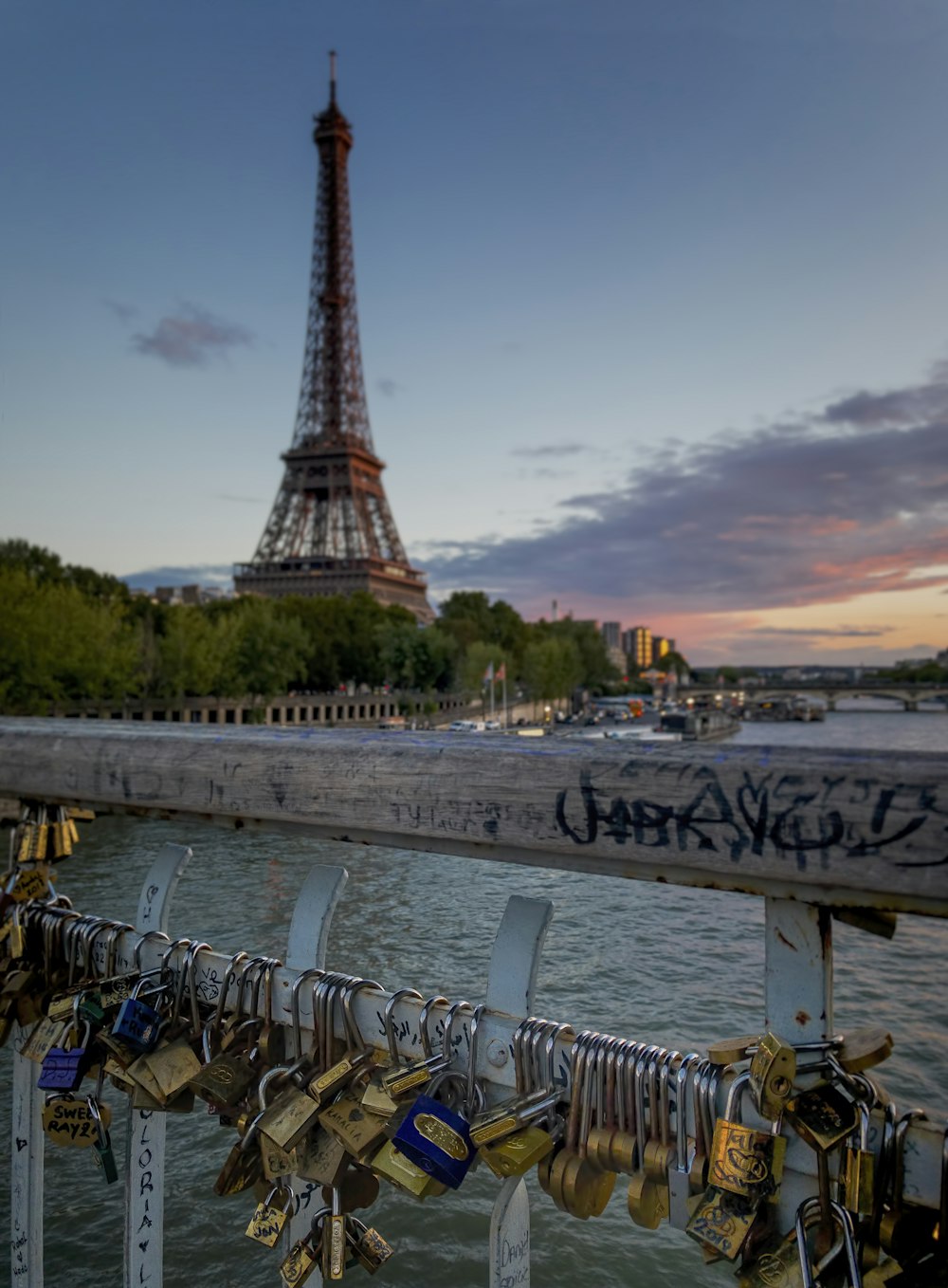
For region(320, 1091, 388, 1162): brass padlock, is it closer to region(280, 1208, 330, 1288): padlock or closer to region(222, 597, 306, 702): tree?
region(280, 1208, 330, 1288): padlock

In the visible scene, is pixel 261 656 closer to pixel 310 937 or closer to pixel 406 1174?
pixel 310 937

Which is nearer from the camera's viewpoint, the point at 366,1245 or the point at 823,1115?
the point at 823,1115

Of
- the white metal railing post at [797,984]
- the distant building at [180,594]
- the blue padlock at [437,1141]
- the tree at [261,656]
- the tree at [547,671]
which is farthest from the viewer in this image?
the distant building at [180,594]

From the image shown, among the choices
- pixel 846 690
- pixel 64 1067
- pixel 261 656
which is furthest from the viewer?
pixel 846 690

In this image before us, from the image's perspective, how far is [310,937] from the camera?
1.53 m

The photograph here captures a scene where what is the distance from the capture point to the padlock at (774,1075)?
0.99 meters

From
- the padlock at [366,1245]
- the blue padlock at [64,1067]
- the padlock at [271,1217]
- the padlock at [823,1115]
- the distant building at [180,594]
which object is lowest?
the padlock at [366,1245]

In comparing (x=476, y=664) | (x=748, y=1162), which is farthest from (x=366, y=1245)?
(x=476, y=664)

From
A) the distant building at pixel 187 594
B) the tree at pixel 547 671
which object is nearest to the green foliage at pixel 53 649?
the tree at pixel 547 671

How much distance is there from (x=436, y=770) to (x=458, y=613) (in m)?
88.5

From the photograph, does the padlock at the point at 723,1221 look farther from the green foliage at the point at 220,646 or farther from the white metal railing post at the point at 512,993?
the green foliage at the point at 220,646

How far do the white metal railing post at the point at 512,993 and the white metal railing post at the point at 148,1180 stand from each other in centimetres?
68

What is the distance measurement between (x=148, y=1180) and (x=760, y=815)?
1.46m

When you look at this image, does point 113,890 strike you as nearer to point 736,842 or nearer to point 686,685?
point 736,842
